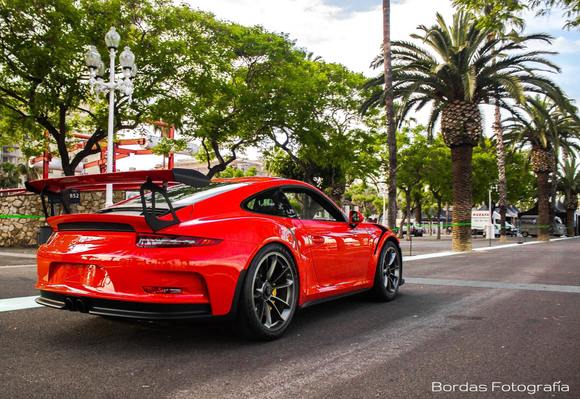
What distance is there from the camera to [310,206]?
17.2ft

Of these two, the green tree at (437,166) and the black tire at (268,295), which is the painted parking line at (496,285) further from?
the green tree at (437,166)

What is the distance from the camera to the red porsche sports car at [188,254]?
358cm

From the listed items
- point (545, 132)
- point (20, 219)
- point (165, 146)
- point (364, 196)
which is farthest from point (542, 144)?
point (364, 196)

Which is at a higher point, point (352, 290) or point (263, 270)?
point (263, 270)

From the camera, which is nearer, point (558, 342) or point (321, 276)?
Result: point (558, 342)

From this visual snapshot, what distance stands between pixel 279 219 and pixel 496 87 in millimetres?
17618

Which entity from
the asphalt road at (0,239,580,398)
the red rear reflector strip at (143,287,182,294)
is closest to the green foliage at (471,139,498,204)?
the asphalt road at (0,239,580,398)

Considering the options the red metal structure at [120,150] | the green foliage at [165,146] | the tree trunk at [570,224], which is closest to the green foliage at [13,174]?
the red metal structure at [120,150]

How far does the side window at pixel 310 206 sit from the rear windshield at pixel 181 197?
63 cm

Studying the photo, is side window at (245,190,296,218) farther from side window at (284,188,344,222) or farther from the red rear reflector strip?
the red rear reflector strip

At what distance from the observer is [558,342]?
4.21 metres

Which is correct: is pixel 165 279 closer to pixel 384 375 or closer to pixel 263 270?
pixel 263 270

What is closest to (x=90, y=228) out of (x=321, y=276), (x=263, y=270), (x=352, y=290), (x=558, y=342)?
(x=263, y=270)

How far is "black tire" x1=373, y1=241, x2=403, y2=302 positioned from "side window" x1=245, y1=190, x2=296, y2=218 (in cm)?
171
